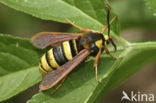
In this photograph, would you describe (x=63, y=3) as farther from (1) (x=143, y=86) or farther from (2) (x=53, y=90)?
(1) (x=143, y=86)

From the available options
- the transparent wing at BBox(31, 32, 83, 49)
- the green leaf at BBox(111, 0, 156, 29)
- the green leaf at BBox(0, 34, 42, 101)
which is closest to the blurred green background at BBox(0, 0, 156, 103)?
the green leaf at BBox(111, 0, 156, 29)

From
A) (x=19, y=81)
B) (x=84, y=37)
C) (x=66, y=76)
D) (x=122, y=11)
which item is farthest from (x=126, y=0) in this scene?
(x=19, y=81)

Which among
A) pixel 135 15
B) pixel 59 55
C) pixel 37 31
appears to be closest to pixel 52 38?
pixel 59 55

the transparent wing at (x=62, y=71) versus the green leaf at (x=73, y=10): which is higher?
the green leaf at (x=73, y=10)

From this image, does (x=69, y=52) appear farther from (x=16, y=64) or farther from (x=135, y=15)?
(x=135, y=15)

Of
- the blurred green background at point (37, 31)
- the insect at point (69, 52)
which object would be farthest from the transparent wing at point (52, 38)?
the blurred green background at point (37, 31)

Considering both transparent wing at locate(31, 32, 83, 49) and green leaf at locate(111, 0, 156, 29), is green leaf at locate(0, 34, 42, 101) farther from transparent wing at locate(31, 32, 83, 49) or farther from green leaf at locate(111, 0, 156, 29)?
green leaf at locate(111, 0, 156, 29)

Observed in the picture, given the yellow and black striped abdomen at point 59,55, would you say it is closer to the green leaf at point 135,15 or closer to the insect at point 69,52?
the insect at point 69,52
